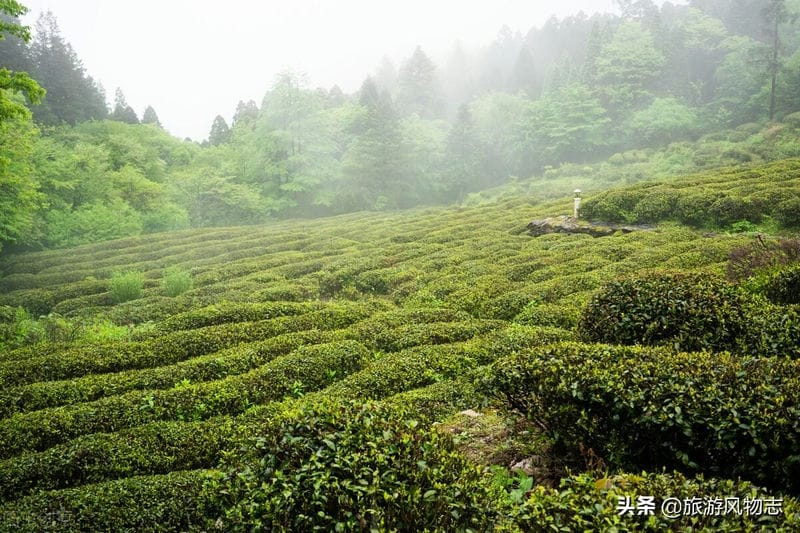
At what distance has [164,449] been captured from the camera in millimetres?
6809

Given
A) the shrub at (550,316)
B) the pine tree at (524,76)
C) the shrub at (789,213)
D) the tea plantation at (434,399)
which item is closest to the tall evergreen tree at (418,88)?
the pine tree at (524,76)

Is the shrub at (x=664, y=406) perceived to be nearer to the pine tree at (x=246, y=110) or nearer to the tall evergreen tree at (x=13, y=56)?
the tall evergreen tree at (x=13, y=56)

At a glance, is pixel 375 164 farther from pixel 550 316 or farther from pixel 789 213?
pixel 550 316

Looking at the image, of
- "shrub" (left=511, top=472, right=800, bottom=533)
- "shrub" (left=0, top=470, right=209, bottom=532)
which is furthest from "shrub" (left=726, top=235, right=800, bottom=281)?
"shrub" (left=0, top=470, right=209, bottom=532)

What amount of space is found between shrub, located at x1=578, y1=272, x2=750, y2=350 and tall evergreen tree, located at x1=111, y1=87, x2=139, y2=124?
76.2m

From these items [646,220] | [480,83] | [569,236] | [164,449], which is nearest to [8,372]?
[164,449]

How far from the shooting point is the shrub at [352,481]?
12.2 feet

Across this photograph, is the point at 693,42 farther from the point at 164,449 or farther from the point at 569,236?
the point at 164,449

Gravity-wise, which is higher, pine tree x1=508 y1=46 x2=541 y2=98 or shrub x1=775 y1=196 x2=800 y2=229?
pine tree x1=508 y1=46 x2=541 y2=98

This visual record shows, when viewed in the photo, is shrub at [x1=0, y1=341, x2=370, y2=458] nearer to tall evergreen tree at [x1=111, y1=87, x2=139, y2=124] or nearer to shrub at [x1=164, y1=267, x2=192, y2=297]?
shrub at [x1=164, y1=267, x2=192, y2=297]

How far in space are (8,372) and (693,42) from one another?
98.9m

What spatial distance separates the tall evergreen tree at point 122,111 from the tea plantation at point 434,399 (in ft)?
208

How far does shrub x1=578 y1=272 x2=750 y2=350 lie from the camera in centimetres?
717

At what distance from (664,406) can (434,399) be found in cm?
392
